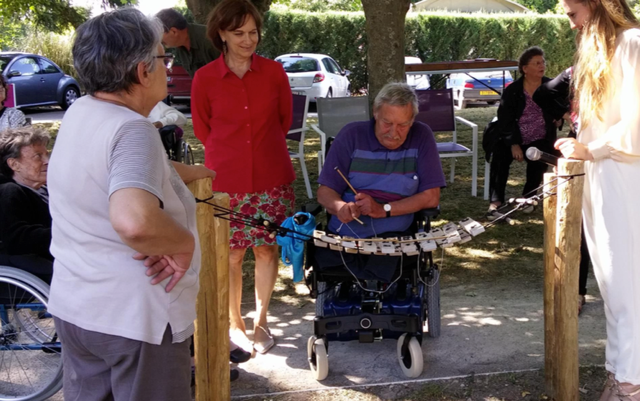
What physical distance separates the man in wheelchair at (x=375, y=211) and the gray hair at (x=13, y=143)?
5.16ft

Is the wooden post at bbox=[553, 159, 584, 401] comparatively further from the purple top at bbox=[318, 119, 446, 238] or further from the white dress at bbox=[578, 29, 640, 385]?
the purple top at bbox=[318, 119, 446, 238]

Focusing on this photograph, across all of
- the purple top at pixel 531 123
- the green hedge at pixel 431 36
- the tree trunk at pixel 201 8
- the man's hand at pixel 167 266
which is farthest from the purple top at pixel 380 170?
the green hedge at pixel 431 36

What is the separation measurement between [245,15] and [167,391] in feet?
7.46

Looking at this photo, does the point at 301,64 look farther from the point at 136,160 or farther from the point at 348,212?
the point at 136,160

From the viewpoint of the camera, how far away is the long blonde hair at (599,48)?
2996 mm

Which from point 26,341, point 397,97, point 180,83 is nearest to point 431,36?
point 180,83

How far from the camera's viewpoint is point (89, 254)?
2.02 m

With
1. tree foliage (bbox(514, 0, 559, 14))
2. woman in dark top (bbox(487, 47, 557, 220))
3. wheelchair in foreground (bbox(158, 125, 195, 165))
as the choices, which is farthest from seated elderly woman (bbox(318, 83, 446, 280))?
tree foliage (bbox(514, 0, 559, 14))

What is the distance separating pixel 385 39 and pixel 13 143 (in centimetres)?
362

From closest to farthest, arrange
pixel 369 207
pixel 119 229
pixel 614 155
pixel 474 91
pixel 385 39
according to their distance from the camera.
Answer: pixel 119 229
pixel 614 155
pixel 369 207
pixel 385 39
pixel 474 91

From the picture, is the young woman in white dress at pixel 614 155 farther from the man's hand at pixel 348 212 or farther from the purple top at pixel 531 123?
the purple top at pixel 531 123

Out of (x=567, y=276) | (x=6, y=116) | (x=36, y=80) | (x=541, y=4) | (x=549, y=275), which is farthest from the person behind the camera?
(x=541, y=4)

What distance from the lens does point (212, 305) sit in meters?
3.10

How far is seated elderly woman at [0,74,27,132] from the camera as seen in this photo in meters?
4.56
